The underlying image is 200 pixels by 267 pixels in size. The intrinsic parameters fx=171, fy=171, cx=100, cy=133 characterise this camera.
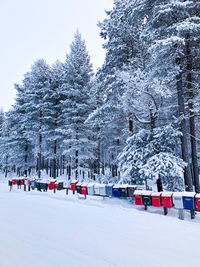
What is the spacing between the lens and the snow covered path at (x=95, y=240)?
3438 millimetres

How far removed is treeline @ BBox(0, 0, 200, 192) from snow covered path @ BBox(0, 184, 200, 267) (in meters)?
2.59

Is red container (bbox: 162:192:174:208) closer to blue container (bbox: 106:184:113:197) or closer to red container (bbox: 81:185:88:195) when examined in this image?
blue container (bbox: 106:184:113:197)

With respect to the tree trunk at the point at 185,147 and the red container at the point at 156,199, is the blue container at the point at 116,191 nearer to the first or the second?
the red container at the point at 156,199

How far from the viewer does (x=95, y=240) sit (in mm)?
4383

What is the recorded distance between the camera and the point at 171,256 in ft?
12.1

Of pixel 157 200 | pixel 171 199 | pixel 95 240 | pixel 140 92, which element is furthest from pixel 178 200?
pixel 140 92

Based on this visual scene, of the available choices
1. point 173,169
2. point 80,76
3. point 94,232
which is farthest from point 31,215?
point 80,76

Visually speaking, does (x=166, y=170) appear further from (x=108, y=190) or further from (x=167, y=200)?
(x=108, y=190)

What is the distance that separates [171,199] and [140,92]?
17.9 feet

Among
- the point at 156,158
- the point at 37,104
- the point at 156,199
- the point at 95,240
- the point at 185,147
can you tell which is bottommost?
the point at 95,240

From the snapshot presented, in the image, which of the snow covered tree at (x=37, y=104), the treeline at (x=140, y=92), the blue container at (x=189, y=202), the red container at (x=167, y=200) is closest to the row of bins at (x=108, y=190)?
the treeline at (x=140, y=92)

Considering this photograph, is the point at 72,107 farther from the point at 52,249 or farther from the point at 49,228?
the point at 52,249

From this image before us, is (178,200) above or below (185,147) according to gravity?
below

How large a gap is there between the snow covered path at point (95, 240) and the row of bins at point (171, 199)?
1.73ft
